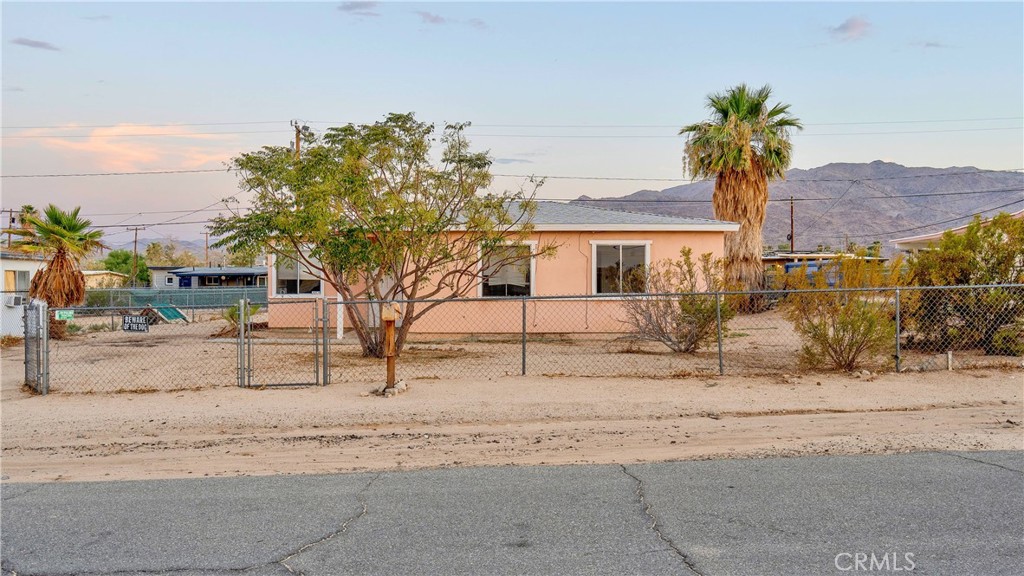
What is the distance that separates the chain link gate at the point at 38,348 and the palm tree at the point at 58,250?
8.40 meters

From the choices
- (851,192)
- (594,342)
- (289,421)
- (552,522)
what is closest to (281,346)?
(594,342)

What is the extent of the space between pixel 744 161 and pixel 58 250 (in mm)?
20620

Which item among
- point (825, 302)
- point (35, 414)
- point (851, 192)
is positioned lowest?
point (35, 414)

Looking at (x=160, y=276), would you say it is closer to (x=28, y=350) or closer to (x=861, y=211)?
(x=28, y=350)

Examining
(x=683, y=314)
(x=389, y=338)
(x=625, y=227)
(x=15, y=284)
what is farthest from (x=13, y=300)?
(x=683, y=314)

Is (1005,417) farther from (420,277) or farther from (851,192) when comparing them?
(851,192)

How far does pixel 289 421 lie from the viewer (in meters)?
9.69

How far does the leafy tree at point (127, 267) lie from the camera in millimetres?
64500

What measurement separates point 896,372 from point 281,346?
1225 centimetres

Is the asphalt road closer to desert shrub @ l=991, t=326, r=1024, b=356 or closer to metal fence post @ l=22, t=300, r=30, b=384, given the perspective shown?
metal fence post @ l=22, t=300, r=30, b=384

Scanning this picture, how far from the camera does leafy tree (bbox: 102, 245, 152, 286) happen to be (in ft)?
212

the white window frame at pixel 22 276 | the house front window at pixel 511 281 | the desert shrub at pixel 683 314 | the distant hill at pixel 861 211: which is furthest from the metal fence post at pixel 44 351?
the distant hill at pixel 861 211

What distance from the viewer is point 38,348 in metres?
11.7

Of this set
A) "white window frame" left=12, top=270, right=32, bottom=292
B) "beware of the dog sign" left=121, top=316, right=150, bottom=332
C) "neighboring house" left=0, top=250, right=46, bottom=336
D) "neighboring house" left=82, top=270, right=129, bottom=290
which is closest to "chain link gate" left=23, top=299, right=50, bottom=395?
"beware of the dog sign" left=121, top=316, right=150, bottom=332
